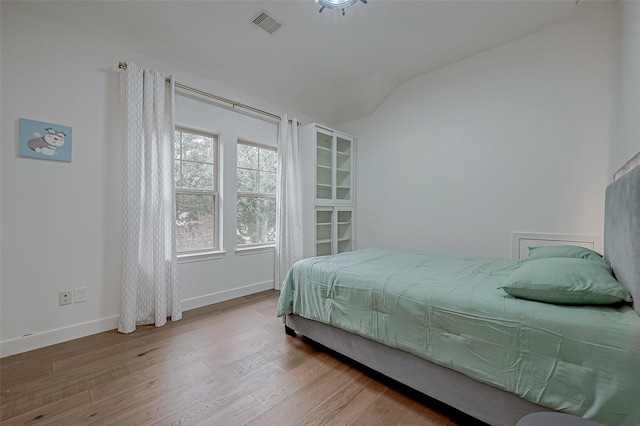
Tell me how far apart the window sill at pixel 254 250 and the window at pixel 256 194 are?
0.26 feet

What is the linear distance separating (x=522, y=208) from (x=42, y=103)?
454 cm

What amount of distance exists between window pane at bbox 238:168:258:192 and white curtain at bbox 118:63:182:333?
0.92 meters

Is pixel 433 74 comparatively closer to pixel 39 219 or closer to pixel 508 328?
pixel 508 328

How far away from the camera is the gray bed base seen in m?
1.22

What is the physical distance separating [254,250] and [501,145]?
3.26m

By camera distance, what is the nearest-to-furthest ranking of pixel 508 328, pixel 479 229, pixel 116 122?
1. pixel 508 328
2. pixel 116 122
3. pixel 479 229

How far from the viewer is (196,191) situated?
3.07 m

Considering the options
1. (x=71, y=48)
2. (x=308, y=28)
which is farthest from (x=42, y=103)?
(x=308, y=28)

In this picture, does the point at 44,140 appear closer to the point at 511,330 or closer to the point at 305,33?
the point at 305,33

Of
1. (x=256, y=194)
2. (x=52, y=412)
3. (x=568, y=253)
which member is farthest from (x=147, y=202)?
(x=568, y=253)

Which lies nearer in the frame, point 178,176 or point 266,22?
point 266,22

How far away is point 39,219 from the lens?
211cm

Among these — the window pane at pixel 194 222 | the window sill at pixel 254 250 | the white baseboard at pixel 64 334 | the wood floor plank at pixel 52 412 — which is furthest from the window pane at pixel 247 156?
the wood floor plank at pixel 52 412

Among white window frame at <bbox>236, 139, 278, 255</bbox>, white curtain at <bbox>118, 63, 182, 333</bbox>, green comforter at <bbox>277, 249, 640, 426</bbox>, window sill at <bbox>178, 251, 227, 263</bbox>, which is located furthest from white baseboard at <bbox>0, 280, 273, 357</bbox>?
green comforter at <bbox>277, 249, 640, 426</bbox>
